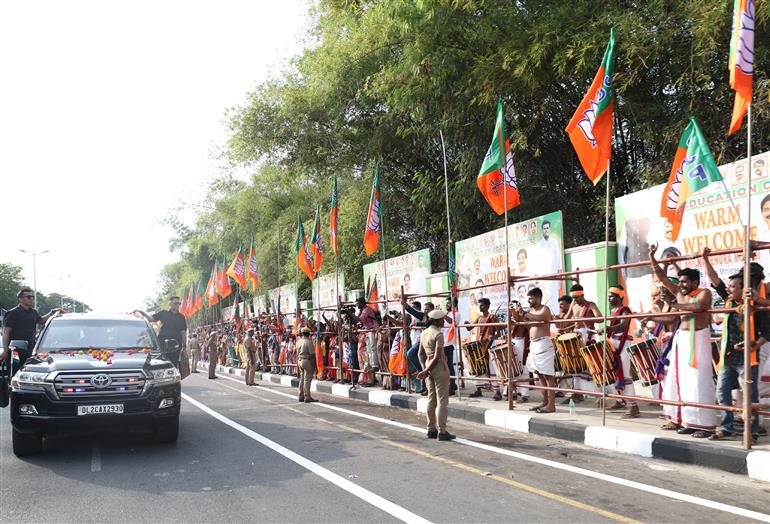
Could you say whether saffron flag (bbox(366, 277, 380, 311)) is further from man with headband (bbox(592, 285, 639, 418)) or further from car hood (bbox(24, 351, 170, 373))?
car hood (bbox(24, 351, 170, 373))

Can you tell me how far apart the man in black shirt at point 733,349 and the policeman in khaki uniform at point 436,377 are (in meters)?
3.18

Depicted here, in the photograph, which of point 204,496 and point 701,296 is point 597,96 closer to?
point 701,296

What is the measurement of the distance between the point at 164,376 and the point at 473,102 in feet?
25.7

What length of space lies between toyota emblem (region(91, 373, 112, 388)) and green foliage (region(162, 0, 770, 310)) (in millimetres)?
8220

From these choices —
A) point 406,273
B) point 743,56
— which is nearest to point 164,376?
point 743,56

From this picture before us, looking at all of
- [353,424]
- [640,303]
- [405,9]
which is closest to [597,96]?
[640,303]

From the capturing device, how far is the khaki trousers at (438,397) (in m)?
8.56

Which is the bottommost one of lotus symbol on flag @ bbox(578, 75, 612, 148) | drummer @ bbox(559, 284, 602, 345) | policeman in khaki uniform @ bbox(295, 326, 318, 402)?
policeman in khaki uniform @ bbox(295, 326, 318, 402)

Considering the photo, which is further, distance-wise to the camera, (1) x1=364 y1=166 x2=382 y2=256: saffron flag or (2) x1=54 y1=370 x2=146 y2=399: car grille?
(1) x1=364 y1=166 x2=382 y2=256: saffron flag

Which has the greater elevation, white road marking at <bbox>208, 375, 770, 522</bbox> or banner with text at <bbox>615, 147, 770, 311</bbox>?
banner with text at <bbox>615, 147, 770, 311</bbox>

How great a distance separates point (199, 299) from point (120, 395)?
35.6 meters

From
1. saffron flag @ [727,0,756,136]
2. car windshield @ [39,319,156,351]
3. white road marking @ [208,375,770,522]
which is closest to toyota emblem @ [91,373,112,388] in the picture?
car windshield @ [39,319,156,351]

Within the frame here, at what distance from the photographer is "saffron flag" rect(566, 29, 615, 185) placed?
865 centimetres

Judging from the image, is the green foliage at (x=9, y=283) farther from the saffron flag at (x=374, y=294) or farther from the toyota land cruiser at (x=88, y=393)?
the toyota land cruiser at (x=88, y=393)
